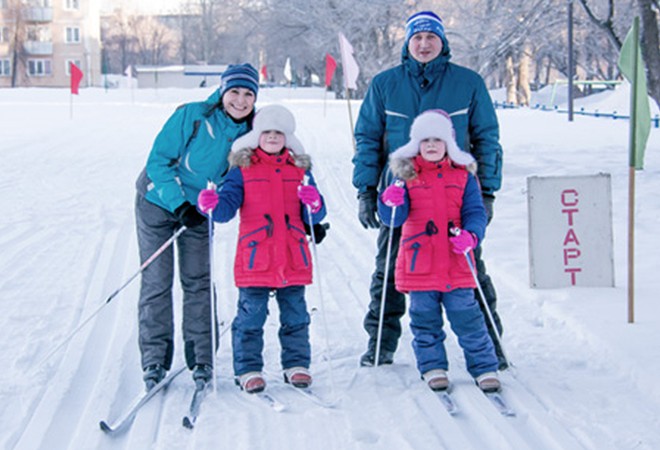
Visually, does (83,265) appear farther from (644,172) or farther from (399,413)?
(644,172)

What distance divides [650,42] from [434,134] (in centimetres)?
916

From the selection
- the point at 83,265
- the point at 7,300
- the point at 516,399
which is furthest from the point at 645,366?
the point at 83,265

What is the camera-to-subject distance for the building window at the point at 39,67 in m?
79.4

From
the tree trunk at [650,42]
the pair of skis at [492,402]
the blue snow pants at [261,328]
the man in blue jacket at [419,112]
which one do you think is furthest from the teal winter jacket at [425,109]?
the tree trunk at [650,42]

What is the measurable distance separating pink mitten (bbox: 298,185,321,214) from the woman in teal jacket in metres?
0.49

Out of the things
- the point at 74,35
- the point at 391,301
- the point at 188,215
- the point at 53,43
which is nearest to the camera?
the point at 188,215

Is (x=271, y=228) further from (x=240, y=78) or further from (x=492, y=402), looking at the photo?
(x=492, y=402)

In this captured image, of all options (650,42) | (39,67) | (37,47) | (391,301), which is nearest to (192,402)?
(391,301)

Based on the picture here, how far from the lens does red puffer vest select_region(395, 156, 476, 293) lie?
4812 millimetres

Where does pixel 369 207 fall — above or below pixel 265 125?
below

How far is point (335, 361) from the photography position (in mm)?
5473

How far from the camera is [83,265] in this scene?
27.5 ft

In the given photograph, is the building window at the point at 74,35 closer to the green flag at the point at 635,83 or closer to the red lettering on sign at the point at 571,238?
the red lettering on sign at the point at 571,238

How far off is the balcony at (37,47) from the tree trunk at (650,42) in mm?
73046
